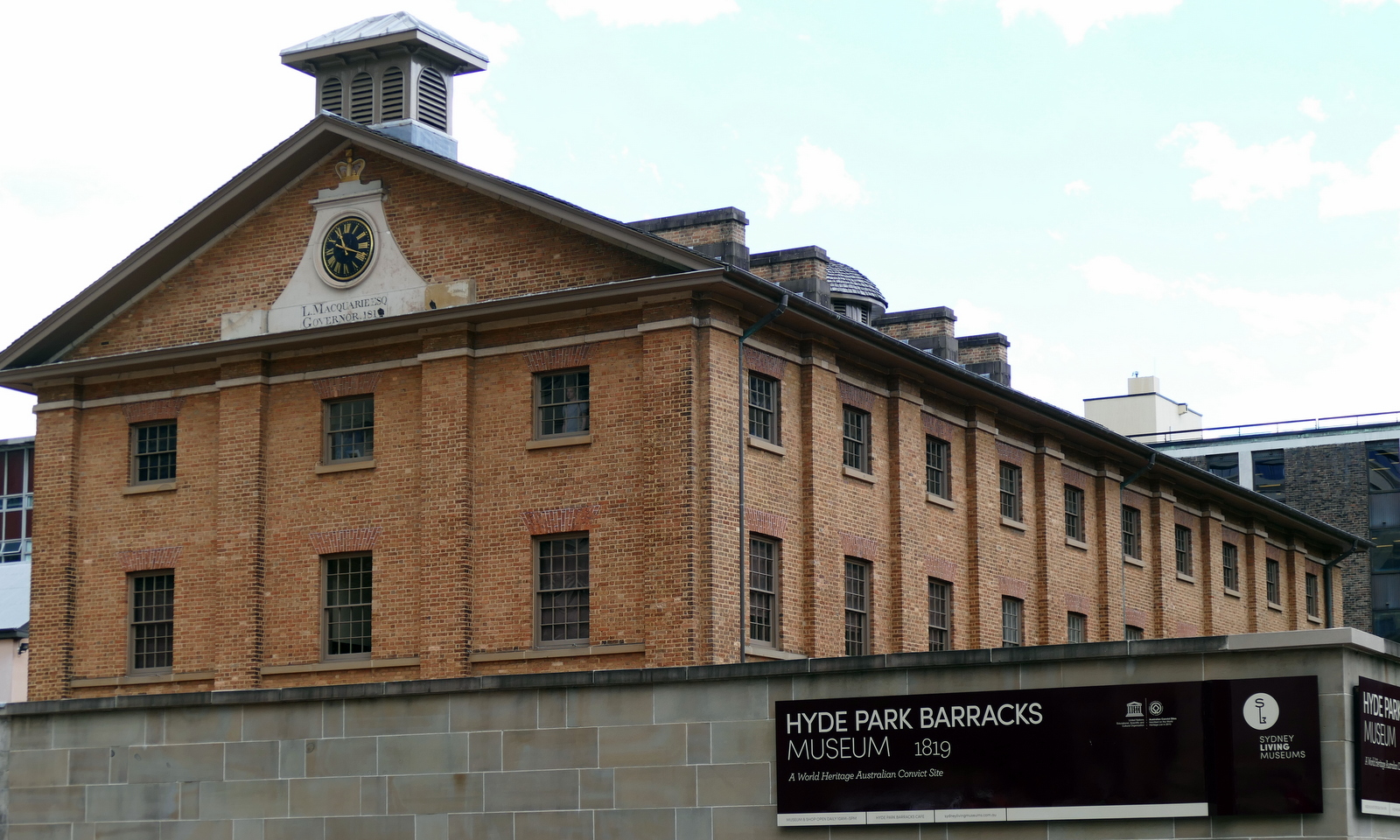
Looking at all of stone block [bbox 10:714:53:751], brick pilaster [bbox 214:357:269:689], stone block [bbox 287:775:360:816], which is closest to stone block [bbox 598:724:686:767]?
stone block [bbox 287:775:360:816]

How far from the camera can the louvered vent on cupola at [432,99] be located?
36188 mm

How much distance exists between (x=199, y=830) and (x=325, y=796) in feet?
7.66

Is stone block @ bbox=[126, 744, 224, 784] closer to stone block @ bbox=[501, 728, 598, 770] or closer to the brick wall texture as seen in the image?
the brick wall texture

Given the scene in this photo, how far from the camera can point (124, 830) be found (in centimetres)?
2770

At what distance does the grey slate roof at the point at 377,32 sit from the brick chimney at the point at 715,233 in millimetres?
5452

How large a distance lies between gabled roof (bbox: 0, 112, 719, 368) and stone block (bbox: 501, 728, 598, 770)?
8.24 m

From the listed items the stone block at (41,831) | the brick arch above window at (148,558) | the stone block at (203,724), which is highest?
the brick arch above window at (148,558)

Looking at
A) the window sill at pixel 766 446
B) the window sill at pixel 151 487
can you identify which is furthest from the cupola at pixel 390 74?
the window sill at pixel 766 446

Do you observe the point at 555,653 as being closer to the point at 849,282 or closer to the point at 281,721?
the point at 281,721

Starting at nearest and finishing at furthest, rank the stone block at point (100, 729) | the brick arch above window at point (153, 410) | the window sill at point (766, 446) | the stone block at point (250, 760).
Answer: the stone block at point (250, 760), the stone block at point (100, 729), the window sill at point (766, 446), the brick arch above window at point (153, 410)

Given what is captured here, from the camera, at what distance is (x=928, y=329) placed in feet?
143

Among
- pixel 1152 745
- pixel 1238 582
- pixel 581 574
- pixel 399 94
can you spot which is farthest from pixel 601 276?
pixel 1238 582

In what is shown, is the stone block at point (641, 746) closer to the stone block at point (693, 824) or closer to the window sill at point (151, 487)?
the stone block at point (693, 824)

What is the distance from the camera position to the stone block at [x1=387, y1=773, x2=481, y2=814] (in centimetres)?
2514
